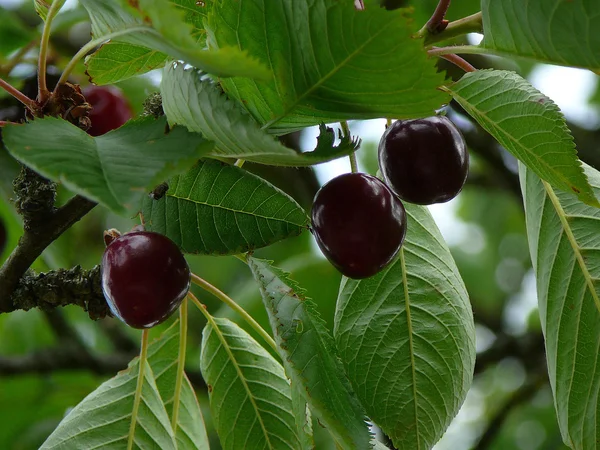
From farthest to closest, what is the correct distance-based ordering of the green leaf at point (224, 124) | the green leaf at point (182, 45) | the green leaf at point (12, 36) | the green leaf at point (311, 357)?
the green leaf at point (12, 36)
the green leaf at point (311, 357)
the green leaf at point (224, 124)
the green leaf at point (182, 45)

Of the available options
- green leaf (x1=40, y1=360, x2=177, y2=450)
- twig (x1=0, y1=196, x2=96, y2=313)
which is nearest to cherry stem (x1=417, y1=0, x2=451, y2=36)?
twig (x1=0, y1=196, x2=96, y2=313)

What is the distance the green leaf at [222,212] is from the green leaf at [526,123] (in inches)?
10.2

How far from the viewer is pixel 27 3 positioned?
2.95 metres

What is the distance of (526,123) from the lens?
36.8 inches

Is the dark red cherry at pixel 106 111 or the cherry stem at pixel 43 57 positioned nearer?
the cherry stem at pixel 43 57

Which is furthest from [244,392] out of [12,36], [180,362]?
[12,36]

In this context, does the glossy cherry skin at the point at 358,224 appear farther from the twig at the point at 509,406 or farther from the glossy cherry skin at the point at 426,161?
the twig at the point at 509,406

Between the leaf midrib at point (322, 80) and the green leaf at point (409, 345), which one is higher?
the leaf midrib at point (322, 80)

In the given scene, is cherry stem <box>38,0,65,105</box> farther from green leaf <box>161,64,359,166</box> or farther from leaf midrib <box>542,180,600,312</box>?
leaf midrib <box>542,180,600,312</box>

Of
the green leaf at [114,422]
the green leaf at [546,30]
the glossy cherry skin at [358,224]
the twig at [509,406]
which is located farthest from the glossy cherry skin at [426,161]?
the twig at [509,406]

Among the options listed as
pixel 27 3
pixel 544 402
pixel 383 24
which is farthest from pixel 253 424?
pixel 544 402

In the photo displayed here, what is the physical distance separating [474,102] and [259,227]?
314 mm

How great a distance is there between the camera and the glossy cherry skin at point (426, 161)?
1031 mm

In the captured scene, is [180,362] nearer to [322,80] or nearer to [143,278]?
[143,278]
